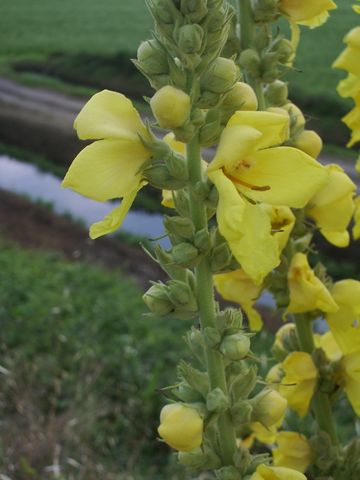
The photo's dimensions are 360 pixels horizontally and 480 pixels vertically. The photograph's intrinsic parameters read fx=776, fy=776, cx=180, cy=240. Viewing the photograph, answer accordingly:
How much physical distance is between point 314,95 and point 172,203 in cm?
1522

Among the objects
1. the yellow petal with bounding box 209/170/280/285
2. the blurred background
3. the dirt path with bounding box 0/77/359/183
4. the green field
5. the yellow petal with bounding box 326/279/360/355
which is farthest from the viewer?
the green field

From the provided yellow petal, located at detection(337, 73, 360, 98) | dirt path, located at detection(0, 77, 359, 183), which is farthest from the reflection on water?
yellow petal, located at detection(337, 73, 360, 98)

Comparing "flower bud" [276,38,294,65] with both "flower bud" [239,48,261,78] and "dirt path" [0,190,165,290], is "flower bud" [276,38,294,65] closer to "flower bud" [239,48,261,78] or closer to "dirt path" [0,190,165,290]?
"flower bud" [239,48,261,78]

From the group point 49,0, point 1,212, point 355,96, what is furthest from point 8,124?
point 49,0

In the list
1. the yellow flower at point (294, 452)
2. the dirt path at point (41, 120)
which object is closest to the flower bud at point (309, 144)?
the yellow flower at point (294, 452)

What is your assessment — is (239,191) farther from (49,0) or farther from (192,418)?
(49,0)

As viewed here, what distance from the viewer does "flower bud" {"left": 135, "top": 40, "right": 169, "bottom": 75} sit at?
4.04ft

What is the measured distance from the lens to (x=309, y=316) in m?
1.78

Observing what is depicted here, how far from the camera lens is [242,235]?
112 cm

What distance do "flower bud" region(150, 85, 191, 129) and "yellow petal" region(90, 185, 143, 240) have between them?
15 centimetres

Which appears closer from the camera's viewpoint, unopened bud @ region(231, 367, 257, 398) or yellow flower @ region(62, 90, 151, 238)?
yellow flower @ region(62, 90, 151, 238)

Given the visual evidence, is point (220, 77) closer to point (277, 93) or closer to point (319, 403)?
point (277, 93)

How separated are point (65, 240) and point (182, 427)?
10.2 meters

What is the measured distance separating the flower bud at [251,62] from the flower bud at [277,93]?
0.05 metres
